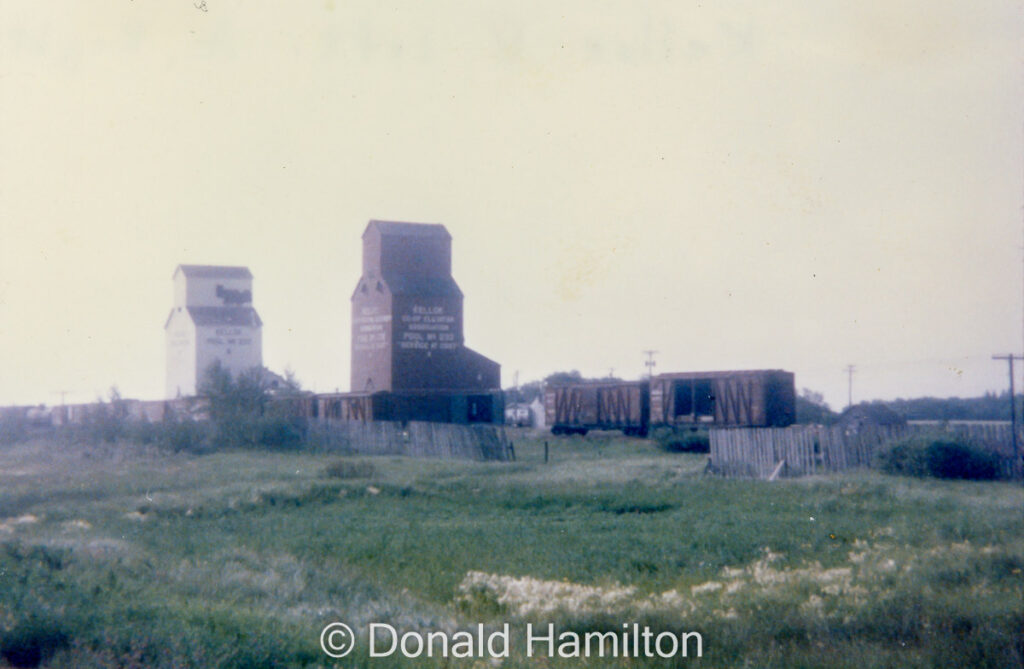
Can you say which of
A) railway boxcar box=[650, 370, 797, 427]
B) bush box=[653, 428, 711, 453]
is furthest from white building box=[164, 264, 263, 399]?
bush box=[653, 428, 711, 453]

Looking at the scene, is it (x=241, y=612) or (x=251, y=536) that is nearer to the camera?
(x=241, y=612)

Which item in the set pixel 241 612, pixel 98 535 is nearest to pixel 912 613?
pixel 241 612

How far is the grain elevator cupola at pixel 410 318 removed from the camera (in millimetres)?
45656

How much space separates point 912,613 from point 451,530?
9.55 meters

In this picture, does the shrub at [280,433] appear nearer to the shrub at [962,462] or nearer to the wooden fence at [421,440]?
the wooden fence at [421,440]

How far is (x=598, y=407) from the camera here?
4650cm

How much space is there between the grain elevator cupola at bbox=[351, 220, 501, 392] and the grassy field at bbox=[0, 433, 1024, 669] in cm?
2007

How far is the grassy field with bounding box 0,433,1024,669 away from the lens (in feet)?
24.3

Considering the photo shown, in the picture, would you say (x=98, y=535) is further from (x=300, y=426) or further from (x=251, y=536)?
(x=300, y=426)

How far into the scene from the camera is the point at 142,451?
37.6 m

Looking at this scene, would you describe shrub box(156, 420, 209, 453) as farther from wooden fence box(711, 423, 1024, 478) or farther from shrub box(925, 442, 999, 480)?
shrub box(925, 442, 999, 480)

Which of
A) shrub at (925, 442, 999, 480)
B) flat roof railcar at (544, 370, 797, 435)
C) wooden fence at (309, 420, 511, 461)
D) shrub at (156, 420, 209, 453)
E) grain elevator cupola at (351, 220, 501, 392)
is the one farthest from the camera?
grain elevator cupola at (351, 220, 501, 392)

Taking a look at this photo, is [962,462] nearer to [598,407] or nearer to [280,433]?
[598,407]

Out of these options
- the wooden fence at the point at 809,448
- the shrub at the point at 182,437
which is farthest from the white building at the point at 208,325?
the wooden fence at the point at 809,448
